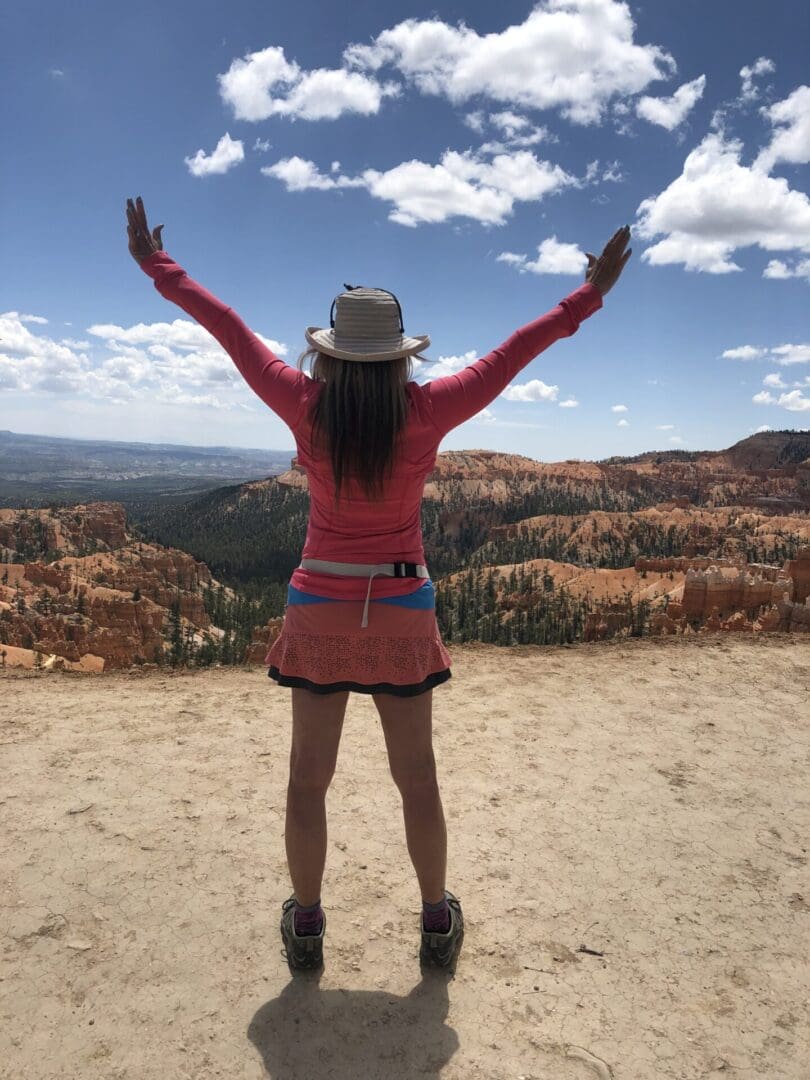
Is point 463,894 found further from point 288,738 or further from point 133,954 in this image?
point 288,738

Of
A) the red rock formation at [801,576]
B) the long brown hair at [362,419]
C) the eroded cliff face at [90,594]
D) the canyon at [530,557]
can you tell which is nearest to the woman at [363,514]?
the long brown hair at [362,419]

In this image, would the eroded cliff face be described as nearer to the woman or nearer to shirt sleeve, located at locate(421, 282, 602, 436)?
the woman

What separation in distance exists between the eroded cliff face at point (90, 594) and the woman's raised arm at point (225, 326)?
6.43m

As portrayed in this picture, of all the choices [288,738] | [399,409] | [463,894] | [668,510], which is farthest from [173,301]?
[668,510]

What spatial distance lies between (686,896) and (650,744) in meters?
1.83

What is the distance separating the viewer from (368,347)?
235 centimetres

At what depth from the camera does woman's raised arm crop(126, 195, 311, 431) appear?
2447 mm

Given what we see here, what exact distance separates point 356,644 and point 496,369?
3.57 feet

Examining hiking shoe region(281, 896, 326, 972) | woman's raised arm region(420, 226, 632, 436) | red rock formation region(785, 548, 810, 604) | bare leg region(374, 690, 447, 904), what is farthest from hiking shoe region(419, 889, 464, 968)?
red rock formation region(785, 548, 810, 604)

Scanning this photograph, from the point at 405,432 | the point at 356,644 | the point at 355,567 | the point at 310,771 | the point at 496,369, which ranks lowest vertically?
the point at 310,771

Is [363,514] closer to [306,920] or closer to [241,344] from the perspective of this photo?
[241,344]

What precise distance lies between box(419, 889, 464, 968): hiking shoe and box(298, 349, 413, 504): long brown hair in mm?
1781

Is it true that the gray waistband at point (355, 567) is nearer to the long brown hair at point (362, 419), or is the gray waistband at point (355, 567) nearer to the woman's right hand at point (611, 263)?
the long brown hair at point (362, 419)

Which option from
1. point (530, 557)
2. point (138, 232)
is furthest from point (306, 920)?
point (530, 557)
